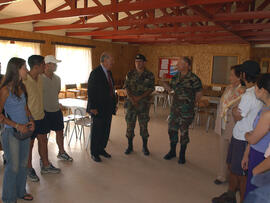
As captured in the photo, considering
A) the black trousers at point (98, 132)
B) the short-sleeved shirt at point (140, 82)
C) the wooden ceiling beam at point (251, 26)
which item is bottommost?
the black trousers at point (98, 132)

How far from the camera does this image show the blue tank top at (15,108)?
220 centimetres

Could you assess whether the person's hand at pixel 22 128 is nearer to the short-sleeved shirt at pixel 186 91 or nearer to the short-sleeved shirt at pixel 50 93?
the short-sleeved shirt at pixel 50 93

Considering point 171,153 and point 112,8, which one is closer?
point 171,153

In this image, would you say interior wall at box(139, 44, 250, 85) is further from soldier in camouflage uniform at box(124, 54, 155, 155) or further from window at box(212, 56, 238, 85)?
soldier in camouflage uniform at box(124, 54, 155, 155)

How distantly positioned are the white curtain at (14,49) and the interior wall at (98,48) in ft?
0.69

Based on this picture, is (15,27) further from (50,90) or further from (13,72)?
(13,72)

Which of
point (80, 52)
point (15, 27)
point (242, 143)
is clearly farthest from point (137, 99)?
point (80, 52)

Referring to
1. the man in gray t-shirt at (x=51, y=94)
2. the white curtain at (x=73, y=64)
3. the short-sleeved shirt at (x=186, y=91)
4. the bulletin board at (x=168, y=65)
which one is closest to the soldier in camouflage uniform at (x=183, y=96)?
the short-sleeved shirt at (x=186, y=91)

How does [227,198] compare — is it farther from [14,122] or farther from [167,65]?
[167,65]

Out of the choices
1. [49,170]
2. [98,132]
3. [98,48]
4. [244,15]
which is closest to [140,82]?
[98,132]

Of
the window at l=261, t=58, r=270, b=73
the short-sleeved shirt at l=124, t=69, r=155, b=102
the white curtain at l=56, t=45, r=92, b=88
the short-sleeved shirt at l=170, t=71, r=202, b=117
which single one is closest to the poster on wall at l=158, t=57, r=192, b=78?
A: the window at l=261, t=58, r=270, b=73

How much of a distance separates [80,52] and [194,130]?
589 centimetres

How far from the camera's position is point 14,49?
7.55 meters

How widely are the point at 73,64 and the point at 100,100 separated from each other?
20.9ft
